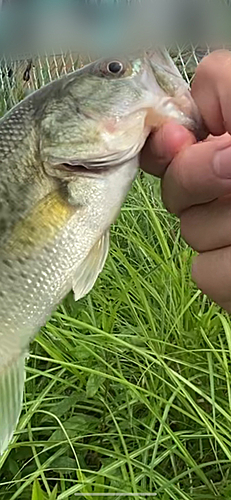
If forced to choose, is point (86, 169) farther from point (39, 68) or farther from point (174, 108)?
point (39, 68)

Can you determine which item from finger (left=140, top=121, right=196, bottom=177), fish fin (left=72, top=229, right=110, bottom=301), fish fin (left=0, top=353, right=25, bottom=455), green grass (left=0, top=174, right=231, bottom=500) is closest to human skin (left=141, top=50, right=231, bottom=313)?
finger (left=140, top=121, right=196, bottom=177)

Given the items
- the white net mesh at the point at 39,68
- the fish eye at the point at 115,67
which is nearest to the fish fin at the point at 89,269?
the fish eye at the point at 115,67

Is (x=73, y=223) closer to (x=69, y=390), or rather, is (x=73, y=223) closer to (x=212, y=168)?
(x=212, y=168)

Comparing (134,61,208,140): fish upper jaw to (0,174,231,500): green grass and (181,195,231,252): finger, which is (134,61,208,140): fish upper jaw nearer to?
(181,195,231,252): finger

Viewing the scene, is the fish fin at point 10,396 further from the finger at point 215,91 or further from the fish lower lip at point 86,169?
the finger at point 215,91

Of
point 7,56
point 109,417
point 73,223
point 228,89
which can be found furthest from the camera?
point 7,56

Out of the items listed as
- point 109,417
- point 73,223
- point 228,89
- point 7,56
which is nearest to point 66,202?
point 73,223
